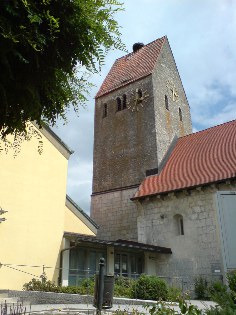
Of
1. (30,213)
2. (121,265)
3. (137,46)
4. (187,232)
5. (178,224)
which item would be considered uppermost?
(137,46)

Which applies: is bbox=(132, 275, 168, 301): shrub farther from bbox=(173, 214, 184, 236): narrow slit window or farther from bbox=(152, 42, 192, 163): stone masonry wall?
bbox=(152, 42, 192, 163): stone masonry wall

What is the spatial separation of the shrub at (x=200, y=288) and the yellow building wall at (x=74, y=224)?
6.06 m

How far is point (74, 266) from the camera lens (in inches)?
606

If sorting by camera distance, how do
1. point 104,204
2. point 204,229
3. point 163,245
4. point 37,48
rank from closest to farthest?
point 37,48 < point 204,229 < point 163,245 < point 104,204

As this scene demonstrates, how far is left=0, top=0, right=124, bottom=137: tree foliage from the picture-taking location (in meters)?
4.13

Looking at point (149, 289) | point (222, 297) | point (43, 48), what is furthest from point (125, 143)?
point (222, 297)

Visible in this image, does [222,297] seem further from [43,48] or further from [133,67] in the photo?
[133,67]

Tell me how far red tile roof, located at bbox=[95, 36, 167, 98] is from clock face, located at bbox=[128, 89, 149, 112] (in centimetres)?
132

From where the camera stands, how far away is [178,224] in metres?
19.0

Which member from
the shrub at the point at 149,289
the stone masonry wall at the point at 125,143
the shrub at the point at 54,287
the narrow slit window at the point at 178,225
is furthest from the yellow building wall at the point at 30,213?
the stone masonry wall at the point at 125,143

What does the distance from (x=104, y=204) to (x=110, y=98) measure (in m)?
9.20

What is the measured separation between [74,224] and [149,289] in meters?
6.42

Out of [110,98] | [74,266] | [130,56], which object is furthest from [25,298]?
[130,56]

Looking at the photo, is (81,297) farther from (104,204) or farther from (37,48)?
(104,204)
